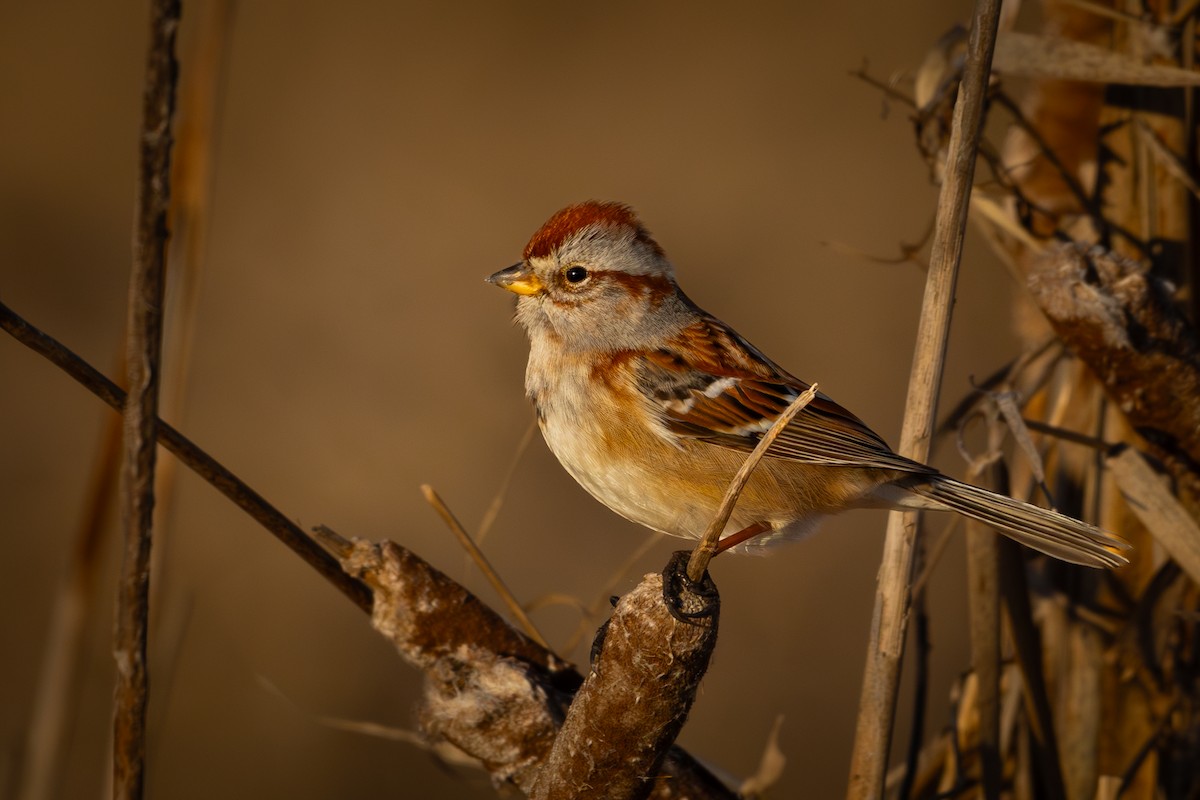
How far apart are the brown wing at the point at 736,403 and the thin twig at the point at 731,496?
69 centimetres

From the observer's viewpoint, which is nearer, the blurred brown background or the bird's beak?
the bird's beak

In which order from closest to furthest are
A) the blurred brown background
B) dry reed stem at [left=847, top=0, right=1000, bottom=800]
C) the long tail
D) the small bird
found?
dry reed stem at [left=847, top=0, right=1000, bottom=800] → the long tail → the small bird → the blurred brown background

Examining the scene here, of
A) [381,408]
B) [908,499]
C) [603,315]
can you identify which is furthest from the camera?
[381,408]

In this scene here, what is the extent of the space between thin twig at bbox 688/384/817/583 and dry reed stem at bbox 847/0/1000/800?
0.37 m

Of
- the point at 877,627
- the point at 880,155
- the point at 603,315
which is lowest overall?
the point at 877,627

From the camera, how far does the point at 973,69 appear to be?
5.44ft

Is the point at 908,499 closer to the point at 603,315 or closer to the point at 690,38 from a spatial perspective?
the point at 603,315

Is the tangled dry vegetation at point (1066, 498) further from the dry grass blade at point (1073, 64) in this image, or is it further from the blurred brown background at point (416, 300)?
the blurred brown background at point (416, 300)

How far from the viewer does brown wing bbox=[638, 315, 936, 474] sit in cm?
224

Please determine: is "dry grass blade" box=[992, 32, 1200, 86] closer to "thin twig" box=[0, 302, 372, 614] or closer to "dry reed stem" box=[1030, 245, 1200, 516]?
"dry reed stem" box=[1030, 245, 1200, 516]

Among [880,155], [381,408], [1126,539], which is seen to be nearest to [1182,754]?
[1126,539]

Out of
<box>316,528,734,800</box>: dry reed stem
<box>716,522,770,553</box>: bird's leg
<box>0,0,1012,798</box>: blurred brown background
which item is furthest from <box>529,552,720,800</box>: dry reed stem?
<box>0,0,1012,798</box>: blurred brown background

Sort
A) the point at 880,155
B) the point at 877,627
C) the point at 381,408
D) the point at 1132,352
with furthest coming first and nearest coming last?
the point at 880,155 → the point at 381,408 → the point at 1132,352 → the point at 877,627

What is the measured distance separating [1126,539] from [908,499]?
0.56 metres
